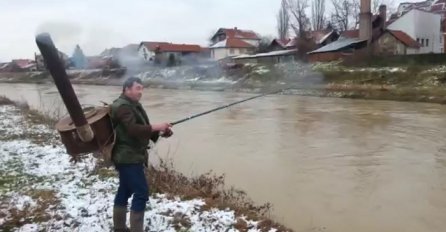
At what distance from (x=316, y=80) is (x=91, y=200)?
36548 mm

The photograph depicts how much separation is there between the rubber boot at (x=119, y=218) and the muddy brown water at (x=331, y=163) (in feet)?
8.58

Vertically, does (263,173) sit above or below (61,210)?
below

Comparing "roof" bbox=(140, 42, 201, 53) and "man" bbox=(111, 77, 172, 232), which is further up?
"roof" bbox=(140, 42, 201, 53)

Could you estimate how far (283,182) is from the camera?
9180 millimetres

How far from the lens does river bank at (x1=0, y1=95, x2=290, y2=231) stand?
17.0 ft

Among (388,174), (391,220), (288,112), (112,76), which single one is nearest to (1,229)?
(391,220)

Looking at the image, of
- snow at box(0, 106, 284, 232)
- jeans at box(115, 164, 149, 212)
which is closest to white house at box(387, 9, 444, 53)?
snow at box(0, 106, 284, 232)

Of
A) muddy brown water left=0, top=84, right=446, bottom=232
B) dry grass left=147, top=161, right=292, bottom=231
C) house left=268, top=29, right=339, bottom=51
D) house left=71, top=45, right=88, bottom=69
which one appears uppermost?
house left=268, top=29, right=339, bottom=51

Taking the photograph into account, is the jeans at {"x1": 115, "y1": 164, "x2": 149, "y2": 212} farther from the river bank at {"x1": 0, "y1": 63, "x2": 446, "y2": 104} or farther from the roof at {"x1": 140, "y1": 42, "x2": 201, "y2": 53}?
the roof at {"x1": 140, "y1": 42, "x2": 201, "y2": 53}

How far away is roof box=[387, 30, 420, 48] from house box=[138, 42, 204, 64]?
27.9 meters

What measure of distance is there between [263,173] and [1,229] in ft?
19.5

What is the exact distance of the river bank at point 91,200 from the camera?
Result: 5.18 meters

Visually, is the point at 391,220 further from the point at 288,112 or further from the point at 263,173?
the point at 288,112

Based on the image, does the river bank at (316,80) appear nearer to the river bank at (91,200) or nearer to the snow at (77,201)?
the river bank at (91,200)
